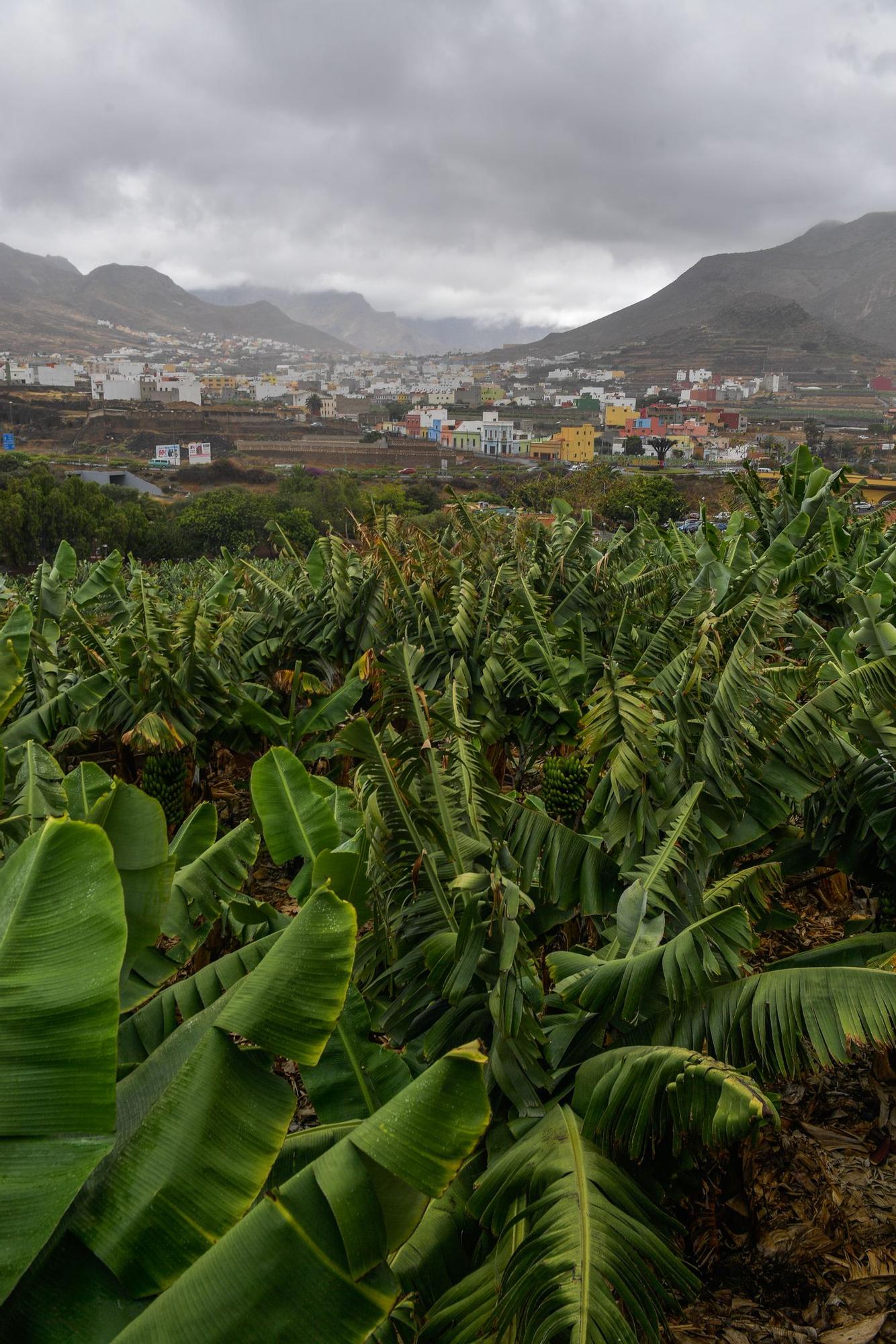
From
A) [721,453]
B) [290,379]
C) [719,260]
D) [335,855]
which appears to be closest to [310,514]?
[721,453]

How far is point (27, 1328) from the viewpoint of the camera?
162 cm

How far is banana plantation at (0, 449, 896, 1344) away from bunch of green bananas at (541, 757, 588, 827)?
0.02 meters

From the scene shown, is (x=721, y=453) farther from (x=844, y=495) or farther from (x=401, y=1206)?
(x=401, y=1206)

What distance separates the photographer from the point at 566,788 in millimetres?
5348

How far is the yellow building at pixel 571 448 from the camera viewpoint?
291ft

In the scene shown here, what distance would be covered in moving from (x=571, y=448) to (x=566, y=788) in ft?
288

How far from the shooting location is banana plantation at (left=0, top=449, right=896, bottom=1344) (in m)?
1.64

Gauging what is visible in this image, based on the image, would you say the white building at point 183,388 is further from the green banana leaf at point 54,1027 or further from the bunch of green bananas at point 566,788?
the green banana leaf at point 54,1027

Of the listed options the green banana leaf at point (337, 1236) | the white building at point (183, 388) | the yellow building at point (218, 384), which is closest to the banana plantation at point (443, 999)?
the green banana leaf at point (337, 1236)

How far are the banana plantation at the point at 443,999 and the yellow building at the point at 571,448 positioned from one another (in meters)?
86.3

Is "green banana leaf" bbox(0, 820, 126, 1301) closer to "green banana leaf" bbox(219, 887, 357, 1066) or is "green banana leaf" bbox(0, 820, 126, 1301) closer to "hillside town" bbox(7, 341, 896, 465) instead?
"green banana leaf" bbox(219, 887, 357, 1066)

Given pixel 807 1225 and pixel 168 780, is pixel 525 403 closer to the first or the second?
pixel 168 780

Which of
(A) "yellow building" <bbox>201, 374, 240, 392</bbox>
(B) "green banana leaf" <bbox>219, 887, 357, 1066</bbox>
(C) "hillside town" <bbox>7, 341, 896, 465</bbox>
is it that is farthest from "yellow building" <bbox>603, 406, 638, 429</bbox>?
(B) "green banana leaf" <bbox>219, 887, 357, 1066</bbox>

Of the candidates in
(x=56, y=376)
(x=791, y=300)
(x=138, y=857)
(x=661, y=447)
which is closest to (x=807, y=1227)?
(x=138, y=857)
